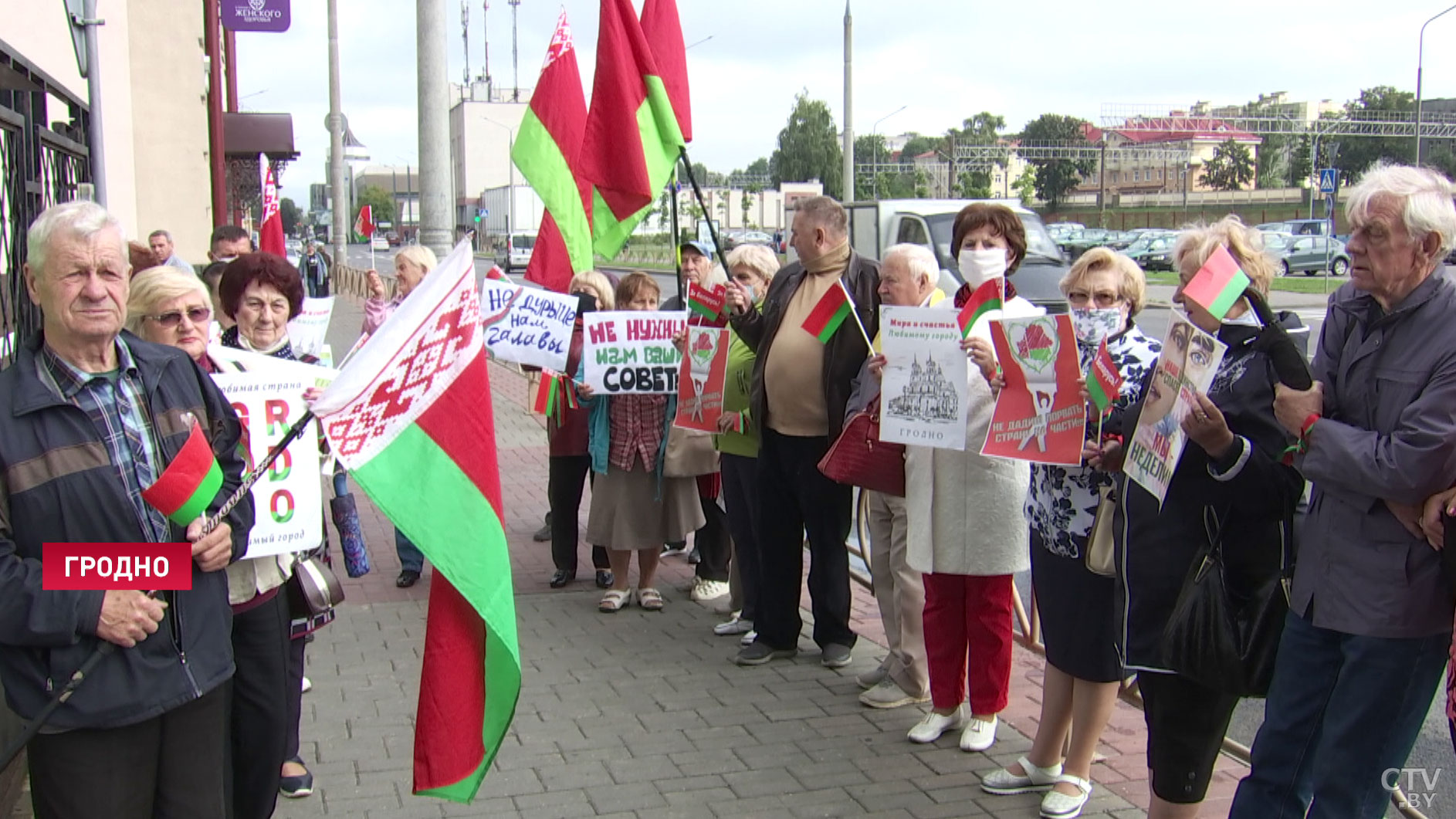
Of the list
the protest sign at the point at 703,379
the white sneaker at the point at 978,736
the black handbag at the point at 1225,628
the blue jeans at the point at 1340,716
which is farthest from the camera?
the protest sign at the point at 703,379

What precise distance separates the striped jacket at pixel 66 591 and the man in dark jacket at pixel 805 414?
325cm

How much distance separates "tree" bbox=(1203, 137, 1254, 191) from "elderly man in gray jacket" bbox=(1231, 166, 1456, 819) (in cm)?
9654

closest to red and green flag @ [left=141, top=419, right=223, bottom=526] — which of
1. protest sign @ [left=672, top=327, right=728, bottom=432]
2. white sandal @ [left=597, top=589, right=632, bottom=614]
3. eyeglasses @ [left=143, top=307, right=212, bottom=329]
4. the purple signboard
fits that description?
eyeglasses @ [left=143, top=307, right=212, bottom=329]

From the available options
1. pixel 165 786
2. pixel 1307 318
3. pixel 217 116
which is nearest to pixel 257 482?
pixel 165 786

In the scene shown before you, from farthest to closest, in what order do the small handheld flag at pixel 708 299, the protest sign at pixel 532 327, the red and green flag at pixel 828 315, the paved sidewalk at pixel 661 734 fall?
the protest sign at pixel 532 327, the small handheld flag at pixel 708 299, the red and green flag at pixel 828 315, the paved sidewalk at pixel 661 734

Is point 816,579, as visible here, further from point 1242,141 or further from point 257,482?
point 1242,141

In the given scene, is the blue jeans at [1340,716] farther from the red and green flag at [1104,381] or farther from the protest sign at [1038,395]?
the protest sign at [1038,395]

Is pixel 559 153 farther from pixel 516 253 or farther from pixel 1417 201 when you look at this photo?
pixel 516 253

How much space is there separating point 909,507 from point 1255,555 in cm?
184

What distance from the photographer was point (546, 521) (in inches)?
353

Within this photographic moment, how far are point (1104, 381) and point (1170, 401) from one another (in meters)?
0.51

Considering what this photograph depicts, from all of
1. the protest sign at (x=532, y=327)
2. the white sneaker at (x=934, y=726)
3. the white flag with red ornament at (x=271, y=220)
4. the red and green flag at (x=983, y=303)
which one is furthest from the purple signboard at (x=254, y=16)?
the white sneaker at (x=934, y=726)

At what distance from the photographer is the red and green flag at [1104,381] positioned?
3.92 meters

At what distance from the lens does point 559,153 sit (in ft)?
21.1
